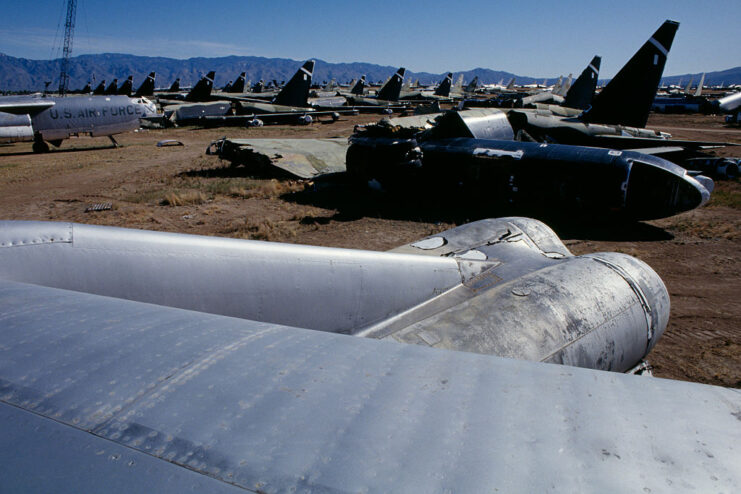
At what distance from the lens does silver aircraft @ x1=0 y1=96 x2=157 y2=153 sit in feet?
71.8

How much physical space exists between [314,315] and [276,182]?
40.6ft

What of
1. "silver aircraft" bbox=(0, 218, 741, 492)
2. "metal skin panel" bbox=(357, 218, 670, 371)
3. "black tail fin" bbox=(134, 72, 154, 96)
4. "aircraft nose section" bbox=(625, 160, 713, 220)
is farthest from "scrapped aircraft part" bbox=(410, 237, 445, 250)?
"black tail fin" bbox=(134, 72, 154, 96)

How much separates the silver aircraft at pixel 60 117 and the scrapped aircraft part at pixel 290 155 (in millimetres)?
10486

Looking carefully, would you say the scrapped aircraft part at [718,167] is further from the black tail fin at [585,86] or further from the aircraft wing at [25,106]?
the aircraft wing at [25,106]

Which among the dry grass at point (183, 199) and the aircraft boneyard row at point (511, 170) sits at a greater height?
the aircraft boneyard row at point (511, 170)

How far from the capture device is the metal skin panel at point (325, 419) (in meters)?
1.13

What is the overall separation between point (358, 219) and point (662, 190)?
24.3 feet

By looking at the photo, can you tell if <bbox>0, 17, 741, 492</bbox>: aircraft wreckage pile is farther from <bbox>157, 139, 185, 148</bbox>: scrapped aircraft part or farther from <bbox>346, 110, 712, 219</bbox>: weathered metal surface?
<bbox>157, 139, 185, 148</bbox>: scrapped aircraft part

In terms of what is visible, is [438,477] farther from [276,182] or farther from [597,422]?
[276,182]

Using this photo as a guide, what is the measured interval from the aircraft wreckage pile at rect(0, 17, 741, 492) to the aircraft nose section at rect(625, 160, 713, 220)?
678 centimetres

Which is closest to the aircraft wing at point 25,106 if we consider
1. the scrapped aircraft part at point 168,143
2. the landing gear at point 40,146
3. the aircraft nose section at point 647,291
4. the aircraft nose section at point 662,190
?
the landing gear at point 40,146

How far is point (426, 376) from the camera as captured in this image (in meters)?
1.67

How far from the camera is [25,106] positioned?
835 inches

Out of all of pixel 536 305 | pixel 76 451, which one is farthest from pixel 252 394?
pixel 536 305
